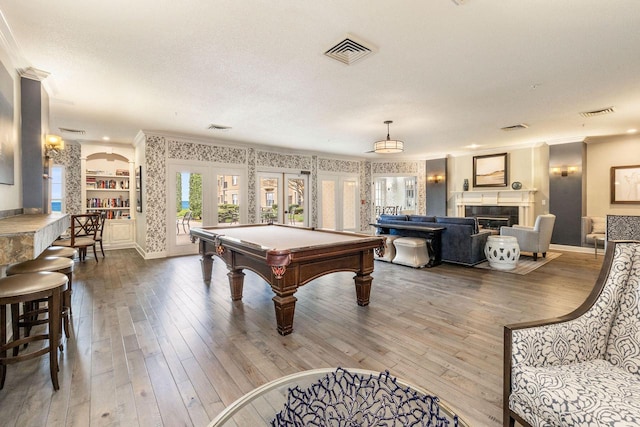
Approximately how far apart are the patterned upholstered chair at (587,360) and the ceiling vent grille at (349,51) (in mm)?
2487

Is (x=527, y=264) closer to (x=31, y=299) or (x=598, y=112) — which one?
(x=598, y=112)

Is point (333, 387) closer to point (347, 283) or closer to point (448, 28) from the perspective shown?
point (448, 28)

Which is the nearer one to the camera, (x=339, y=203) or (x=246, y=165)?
(x=246, y=165)

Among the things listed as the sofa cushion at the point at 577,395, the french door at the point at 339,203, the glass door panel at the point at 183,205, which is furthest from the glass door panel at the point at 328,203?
the sofa cushion at the point at 577,395

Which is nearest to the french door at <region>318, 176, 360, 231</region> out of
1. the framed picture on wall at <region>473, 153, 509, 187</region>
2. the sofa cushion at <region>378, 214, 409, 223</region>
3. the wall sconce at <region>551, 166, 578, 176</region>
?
the sofa cushion at <region>378, 214, 409, 223</region>

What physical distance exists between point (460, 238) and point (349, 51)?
12.8ft

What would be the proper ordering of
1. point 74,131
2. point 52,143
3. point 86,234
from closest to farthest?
point 52,143
point 86,234
point 74,131

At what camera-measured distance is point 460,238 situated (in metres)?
5.35

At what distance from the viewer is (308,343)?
2.56 metres

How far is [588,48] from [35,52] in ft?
18.3

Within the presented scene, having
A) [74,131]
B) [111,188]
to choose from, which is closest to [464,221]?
[74,131]

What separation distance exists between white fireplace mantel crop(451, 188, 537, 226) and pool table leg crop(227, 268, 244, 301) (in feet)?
25.2

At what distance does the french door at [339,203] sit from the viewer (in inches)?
372

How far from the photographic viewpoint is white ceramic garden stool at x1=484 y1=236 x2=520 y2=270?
5.06 m
